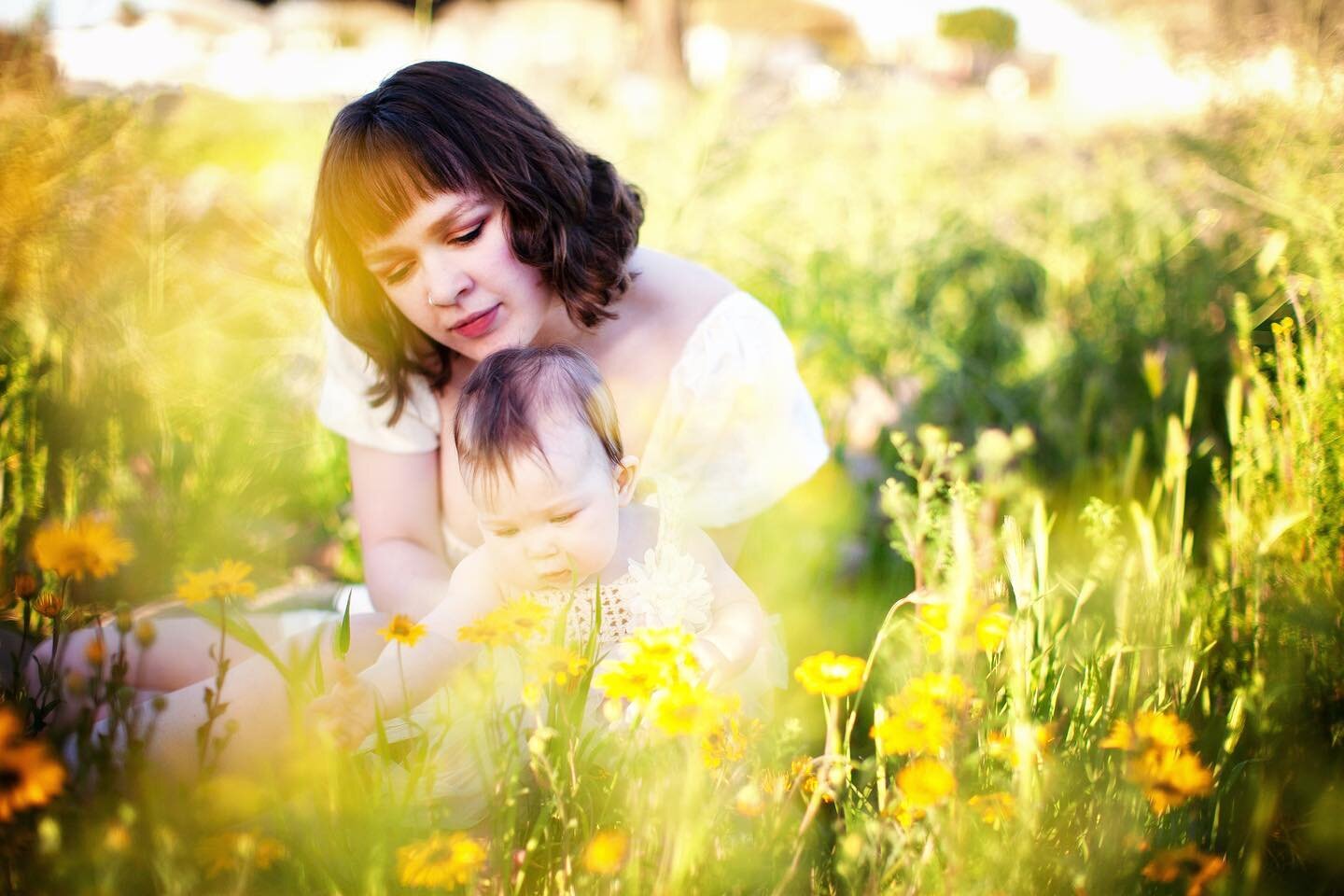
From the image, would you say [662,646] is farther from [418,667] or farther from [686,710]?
[418,667]

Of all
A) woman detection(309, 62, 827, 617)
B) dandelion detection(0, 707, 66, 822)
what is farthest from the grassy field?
woman detection(309, 62, 827, 617)

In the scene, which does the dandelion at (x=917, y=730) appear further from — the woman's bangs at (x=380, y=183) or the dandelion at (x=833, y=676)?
→ the woman's bangs at (x=380, y=183)

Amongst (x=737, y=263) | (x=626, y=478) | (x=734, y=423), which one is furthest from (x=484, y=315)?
(x=737, y=263)

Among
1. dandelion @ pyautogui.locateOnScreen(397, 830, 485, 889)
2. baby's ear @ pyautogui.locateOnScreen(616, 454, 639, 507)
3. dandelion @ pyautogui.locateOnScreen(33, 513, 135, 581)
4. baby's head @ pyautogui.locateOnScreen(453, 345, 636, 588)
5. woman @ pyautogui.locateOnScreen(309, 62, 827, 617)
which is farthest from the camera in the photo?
woman @ pyautogui.locateOnScreen(309, 62, 827, 617)

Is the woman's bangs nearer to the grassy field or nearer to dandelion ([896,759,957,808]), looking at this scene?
the grassy field

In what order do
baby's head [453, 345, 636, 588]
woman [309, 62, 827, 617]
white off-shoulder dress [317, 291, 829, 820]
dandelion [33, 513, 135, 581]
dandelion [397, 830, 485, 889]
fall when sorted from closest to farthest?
dandelion [397, 830, 485, 889] < dandelion [33, 513, 135, 581] < baby's head [453, 345, 636, 588] < woman [309, 62, 827, 617] < white off-shoulder dress [317, 291, 829, 820]

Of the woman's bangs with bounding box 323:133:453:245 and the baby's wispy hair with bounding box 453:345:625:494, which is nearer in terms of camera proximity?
the baby's wispy hair with bounding box 453:345:625:494

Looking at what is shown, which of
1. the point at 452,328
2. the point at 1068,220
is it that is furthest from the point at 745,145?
the point at 452,328

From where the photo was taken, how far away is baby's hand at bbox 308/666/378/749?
0.99 metres

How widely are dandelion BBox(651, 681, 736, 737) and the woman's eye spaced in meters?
0.88

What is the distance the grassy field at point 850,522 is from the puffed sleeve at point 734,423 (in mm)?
287

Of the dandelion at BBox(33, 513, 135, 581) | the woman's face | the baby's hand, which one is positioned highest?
the woman's face

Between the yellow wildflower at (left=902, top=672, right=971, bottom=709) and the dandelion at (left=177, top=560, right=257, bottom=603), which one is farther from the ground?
the yellow wildflower at (left=902, top=672, right=971, bottom=709)

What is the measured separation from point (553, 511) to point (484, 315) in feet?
1.41
